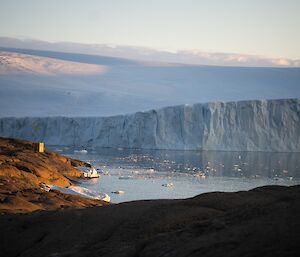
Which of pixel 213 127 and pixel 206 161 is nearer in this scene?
pixel 206 161

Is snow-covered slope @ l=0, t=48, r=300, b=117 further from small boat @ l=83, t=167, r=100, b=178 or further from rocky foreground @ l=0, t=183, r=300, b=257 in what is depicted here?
rocky foreground @ l=0, t=183, r=300, b=257

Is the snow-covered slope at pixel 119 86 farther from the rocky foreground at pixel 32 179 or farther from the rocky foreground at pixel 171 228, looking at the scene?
the rocky foreground at pixel 171 228

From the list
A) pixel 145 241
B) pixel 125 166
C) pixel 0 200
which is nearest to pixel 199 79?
pixel 125 166

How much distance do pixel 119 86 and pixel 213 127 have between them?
30.3 meters

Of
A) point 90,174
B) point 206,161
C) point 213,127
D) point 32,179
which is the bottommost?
point 206,161

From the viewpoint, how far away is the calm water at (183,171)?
61.1 ft

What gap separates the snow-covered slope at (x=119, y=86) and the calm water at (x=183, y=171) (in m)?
16.2

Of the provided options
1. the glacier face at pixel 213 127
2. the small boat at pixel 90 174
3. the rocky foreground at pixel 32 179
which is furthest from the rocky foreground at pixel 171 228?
the glacier face at pixel 213 127

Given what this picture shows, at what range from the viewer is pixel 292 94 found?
59906 millimetres

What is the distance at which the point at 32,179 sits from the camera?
52.0ft

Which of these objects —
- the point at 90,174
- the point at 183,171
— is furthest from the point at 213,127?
the point at 90,174

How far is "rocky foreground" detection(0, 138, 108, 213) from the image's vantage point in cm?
1021

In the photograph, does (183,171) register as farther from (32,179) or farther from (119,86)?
(119,86)

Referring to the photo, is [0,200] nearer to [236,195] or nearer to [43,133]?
[236,195]
